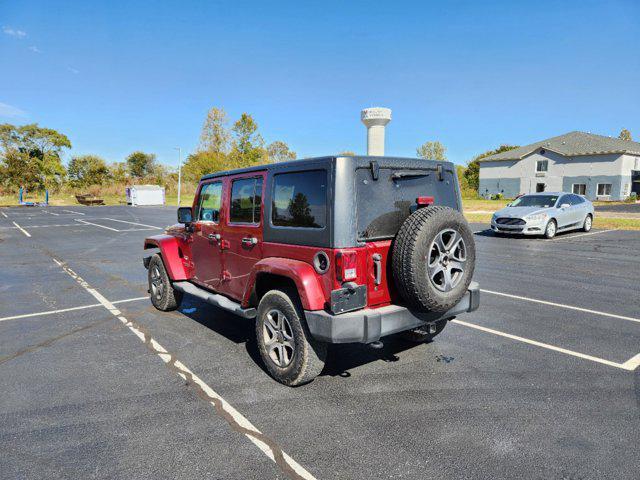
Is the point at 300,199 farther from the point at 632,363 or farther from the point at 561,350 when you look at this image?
the point at 632,363

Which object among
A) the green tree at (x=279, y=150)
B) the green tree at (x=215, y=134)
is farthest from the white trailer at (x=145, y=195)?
the green tree at (x=279, y=150)

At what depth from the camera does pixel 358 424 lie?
3.13m

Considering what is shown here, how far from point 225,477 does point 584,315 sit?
17.9ft

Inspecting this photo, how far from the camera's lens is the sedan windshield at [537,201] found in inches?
604

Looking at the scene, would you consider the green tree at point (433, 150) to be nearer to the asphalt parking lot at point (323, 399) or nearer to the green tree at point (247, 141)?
the green tree at point (247, 141)

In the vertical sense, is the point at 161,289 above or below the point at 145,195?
below

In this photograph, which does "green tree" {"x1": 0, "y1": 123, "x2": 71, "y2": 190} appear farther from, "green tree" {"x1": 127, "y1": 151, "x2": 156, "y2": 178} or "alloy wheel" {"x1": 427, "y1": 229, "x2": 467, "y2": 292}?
"alloy wheel" {"x1": 427, "y1": 229, "x2": 467, "y2": 292}

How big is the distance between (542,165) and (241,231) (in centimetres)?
5512

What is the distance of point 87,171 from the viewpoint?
66.6 metres

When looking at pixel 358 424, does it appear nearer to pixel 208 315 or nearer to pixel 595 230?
pixel 208 315

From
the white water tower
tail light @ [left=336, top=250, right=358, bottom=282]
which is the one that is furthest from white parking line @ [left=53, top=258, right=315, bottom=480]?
the white water tower

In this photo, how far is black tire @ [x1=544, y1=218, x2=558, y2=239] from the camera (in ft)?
47.7

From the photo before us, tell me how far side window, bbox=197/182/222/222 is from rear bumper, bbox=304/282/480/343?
2.19 meters

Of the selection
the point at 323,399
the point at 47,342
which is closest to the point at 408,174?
the point at 323,399
